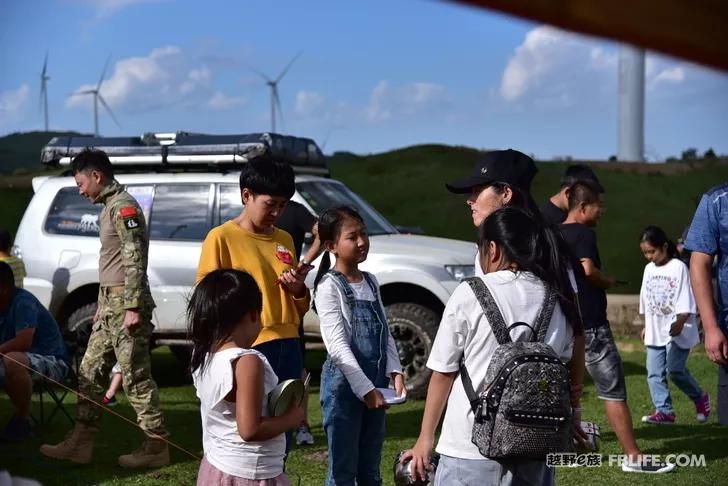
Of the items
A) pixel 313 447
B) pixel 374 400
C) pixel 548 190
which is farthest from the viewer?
pixel 548 190

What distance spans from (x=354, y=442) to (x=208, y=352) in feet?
3.89

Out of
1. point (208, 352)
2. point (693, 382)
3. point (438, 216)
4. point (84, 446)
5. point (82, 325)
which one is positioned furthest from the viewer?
point (438, 216)

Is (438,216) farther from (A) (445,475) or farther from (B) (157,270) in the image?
(A) (445,475)

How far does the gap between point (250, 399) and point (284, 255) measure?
144cm

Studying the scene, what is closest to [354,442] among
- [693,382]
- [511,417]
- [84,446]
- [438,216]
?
[511,417]

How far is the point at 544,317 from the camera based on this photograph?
3.19 meters

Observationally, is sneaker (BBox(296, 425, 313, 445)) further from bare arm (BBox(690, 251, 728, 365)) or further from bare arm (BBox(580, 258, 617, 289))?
bare arm (BBox(690, 251, 728, 365))

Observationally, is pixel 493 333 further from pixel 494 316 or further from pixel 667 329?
pixel 667 329

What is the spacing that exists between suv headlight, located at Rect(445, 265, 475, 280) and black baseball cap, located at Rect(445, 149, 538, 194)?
516 cm

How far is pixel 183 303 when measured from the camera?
9.19 m

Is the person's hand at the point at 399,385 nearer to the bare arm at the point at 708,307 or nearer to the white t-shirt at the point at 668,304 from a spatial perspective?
the bare arm at the point at 708,307

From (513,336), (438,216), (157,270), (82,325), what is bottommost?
(513,336)

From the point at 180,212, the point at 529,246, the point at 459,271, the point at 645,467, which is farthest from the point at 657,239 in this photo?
the point at 529,246

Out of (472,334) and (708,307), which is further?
(708,307)
